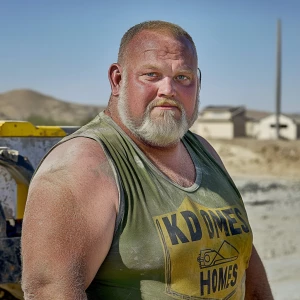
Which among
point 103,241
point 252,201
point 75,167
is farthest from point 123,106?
point 252,201

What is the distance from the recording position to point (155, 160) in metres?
2.47

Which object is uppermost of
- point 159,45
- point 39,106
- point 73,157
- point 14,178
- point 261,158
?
point 39,106

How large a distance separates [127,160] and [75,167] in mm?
239

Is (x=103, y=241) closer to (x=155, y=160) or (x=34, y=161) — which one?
(x=155, y=160)

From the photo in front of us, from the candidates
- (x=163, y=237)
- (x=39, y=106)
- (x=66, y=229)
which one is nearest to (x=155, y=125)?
(x=163, y=237)

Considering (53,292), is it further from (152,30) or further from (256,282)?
(256,282)

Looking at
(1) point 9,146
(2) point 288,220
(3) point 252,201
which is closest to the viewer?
(1) point 9,146

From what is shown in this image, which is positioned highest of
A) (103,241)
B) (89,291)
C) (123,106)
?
(123,106)

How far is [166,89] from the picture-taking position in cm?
238

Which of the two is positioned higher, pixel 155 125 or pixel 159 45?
pixel 159 45

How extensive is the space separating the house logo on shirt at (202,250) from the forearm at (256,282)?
13.7 inches

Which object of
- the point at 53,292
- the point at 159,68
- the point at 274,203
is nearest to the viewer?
the point at 53,292

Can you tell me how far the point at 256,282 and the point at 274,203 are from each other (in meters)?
11.6

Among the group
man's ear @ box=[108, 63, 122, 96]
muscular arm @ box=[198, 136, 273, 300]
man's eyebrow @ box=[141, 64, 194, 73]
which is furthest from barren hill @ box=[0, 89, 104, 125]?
man's eyebrow @ box=[141, 64, 194, 73]
